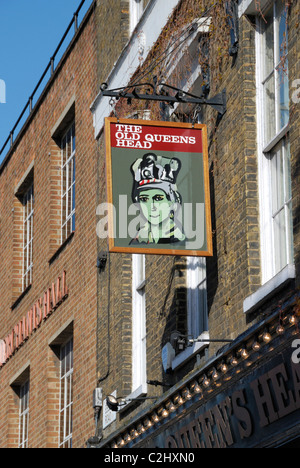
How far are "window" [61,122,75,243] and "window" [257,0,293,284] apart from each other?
27.7 feet

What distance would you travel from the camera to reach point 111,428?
52.6 ft

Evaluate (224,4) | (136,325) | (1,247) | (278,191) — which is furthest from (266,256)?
(1,247)

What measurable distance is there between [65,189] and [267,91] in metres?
9.35

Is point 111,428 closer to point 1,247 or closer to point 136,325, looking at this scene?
point 136,325

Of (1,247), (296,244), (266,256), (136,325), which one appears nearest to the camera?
(296,244)

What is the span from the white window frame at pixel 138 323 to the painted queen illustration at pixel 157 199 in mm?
3517

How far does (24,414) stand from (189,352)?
376 inches

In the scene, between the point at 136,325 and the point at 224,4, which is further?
the point at 136,325

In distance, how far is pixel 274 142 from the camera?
11.3 m

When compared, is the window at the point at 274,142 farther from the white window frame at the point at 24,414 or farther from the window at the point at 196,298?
the white window frame at the point at 24,414

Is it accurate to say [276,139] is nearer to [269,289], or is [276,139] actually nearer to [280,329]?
[269,289]

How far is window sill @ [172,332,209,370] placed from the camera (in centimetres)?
1231
